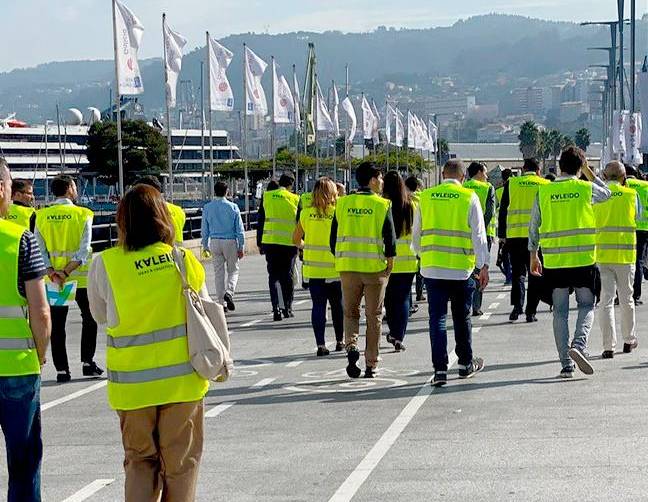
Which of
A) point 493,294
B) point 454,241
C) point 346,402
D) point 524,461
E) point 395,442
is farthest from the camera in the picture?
point 493,294

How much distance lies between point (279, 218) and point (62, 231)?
6.49 meters

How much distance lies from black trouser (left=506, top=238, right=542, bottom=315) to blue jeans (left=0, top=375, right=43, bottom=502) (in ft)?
38.5

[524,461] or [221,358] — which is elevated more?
[221,358]

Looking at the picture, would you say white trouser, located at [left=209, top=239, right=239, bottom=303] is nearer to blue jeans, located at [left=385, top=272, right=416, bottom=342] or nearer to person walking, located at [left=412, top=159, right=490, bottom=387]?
blue jeans, located at [left=385, top=272, right=416, bottom=342]

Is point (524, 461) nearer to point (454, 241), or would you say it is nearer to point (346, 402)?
point (346, 402)

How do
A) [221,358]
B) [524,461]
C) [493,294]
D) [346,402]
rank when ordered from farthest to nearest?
[493,294], [346,402], [524,461], [221,358]

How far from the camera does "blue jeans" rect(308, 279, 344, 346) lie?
590 inches

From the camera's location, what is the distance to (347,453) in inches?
374

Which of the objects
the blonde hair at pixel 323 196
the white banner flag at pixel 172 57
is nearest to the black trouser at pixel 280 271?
the blonde hair at pixel 323 196

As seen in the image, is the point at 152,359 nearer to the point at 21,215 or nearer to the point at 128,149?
A: the point at 21,215

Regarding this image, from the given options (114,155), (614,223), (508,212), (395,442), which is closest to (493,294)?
(508,212)

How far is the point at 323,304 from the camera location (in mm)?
15070

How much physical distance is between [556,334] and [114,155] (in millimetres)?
115627

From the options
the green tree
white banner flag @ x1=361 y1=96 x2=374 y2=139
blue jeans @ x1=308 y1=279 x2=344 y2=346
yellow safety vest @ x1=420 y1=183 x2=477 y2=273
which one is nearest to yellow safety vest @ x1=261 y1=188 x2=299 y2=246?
blue jeans @ x1=308 y1=279 x2=344 y2=346
